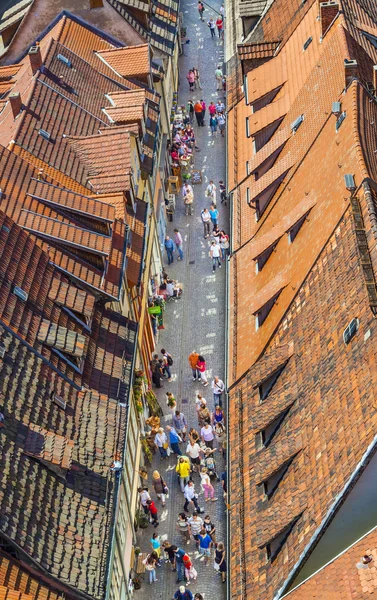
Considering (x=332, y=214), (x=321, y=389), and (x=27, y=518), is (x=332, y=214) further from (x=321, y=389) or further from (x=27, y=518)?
(x=27, y=518)

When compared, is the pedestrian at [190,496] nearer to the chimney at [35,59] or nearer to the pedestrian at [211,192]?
the chimney at [35,59]

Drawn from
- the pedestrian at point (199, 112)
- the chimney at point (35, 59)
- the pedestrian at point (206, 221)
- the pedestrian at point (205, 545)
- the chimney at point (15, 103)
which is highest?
the pedestrian at point (199, 112)

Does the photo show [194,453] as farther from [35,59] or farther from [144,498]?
[35,59]

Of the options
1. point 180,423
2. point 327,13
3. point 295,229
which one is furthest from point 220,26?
point 295,229

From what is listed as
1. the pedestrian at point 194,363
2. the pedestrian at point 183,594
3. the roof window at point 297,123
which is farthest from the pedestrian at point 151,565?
the roof window at point 297,123

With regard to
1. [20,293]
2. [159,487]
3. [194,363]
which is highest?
[194,363]

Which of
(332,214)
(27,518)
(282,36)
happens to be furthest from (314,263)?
(282,36)
